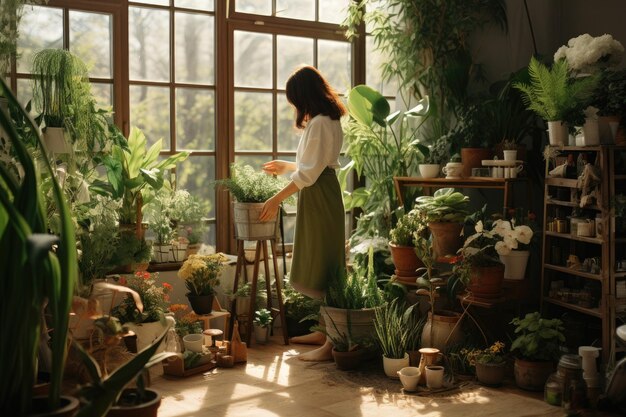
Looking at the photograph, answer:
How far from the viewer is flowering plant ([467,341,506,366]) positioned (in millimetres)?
4438

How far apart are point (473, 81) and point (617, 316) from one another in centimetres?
227

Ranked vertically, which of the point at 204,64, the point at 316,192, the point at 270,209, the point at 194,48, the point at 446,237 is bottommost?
the point at 446,237

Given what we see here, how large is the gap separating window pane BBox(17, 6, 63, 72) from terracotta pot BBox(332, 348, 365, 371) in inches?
101

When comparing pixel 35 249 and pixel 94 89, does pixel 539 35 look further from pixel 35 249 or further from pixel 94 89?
pixel 35 249

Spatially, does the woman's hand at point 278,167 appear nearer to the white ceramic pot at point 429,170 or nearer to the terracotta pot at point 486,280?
the white ceramic pot at point 429,170

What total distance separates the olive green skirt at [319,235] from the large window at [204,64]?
442 mm

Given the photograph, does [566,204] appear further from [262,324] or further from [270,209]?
[262,324]

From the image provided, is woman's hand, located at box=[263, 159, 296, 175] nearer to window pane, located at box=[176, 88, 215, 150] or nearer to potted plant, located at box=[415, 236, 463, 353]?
window pane, located at box=[176, 88, 215, 150]

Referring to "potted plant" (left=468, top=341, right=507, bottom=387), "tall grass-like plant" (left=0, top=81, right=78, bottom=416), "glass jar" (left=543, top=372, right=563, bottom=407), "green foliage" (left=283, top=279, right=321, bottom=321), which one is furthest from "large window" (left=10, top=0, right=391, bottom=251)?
"tall grass-like plant" (left=0, top=81, right=78, bottom=416)

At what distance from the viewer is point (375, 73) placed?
6488 mm

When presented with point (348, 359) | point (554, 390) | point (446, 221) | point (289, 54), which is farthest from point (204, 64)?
point (554, 390)

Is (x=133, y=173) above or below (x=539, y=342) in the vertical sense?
above

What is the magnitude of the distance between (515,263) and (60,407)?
318 centimetres

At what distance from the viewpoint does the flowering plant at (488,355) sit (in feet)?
14.6
